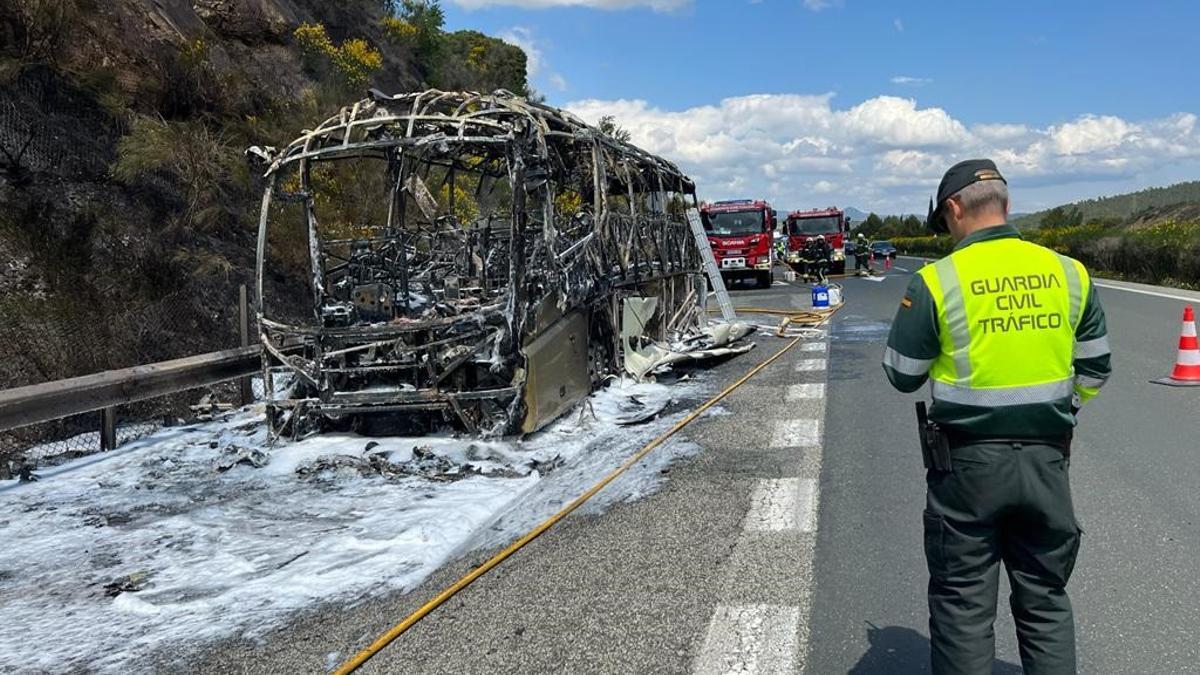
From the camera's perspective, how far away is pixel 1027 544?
2572 millimetres

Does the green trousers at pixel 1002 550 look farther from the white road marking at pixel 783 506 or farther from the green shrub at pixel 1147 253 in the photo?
the green shrub at pixel 1147 253

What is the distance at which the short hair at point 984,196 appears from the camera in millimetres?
2627

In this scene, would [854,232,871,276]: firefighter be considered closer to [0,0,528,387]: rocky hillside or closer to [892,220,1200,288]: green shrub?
[892,220,1200,288]: green shrub

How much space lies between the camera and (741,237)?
83.7 feet

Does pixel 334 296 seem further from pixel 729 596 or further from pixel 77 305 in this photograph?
pixel 729 596

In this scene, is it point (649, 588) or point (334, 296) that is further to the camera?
point (334, 296)

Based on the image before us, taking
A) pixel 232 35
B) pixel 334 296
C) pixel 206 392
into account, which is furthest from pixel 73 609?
pixel 232 35

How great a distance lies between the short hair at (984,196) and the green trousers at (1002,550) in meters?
0.74

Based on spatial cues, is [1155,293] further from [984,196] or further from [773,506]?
[984,196]

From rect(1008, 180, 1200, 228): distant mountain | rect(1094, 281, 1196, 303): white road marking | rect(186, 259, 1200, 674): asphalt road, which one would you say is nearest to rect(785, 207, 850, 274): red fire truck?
rect(1094, 281, 1196, 303): white road marking

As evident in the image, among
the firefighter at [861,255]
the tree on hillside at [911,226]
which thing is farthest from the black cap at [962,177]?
the tree on hillside at [911,226]

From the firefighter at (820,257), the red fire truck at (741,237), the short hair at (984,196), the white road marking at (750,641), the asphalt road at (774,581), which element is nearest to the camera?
the short hair at (984,196)

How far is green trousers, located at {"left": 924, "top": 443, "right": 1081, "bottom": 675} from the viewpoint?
2496 millimetres

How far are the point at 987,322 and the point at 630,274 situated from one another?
25.9ft
